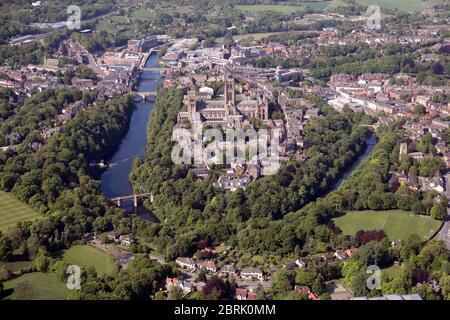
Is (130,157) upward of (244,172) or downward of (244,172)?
downward

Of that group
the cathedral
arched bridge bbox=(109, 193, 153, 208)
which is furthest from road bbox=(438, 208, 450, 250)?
the cathedral

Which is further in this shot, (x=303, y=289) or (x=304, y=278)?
(x=304, y=278)

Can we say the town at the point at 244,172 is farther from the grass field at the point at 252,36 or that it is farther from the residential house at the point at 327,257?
the grass field at the point at 252,36

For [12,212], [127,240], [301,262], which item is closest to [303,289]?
[301,262]

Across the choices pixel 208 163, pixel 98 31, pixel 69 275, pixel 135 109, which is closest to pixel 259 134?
pixel 208 163

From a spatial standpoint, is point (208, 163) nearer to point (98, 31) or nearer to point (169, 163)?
point (169, 163)

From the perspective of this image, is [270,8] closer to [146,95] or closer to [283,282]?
[146,95]

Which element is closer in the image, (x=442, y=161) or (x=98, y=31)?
(x=442, y=161)
